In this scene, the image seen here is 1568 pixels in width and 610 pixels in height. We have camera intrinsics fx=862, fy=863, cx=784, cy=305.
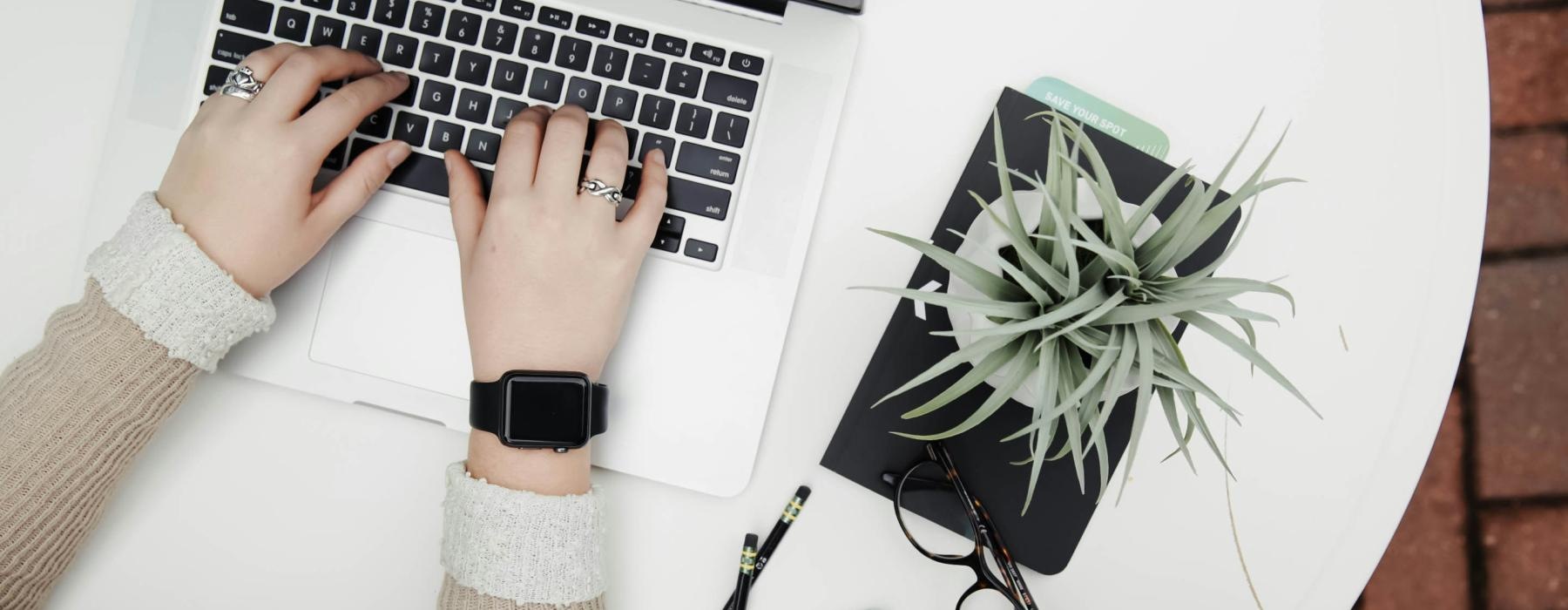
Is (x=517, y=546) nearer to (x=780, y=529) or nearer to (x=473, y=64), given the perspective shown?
(x=780, y=529)

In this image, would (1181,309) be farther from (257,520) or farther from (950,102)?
(257,520)

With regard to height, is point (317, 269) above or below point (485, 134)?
below

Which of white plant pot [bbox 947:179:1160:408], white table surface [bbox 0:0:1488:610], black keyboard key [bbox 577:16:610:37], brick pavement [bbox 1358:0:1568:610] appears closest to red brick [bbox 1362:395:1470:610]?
brick pavement [bbox 1358:0:1568:610]

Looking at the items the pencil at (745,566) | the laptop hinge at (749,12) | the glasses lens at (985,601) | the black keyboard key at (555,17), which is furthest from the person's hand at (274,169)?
the glasses lens at (985,601)

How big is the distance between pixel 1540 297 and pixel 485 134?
129 centimetres

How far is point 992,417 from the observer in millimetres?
581

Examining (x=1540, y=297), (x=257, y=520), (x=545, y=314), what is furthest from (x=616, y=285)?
(x=1540, y=297)

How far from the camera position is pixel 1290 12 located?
0.61 meters

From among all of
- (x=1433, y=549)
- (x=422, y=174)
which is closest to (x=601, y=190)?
(x=422, y=174)

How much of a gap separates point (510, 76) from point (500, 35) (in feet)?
0.09

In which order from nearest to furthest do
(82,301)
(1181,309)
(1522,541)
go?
1. (1181,309)
2. (82,301)
3. (1522,541)

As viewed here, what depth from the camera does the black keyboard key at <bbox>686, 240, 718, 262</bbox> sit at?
1.84 ft

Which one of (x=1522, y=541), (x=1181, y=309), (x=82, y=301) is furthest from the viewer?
(x=1522, y=541)

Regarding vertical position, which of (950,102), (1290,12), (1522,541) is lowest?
(1522,541)
